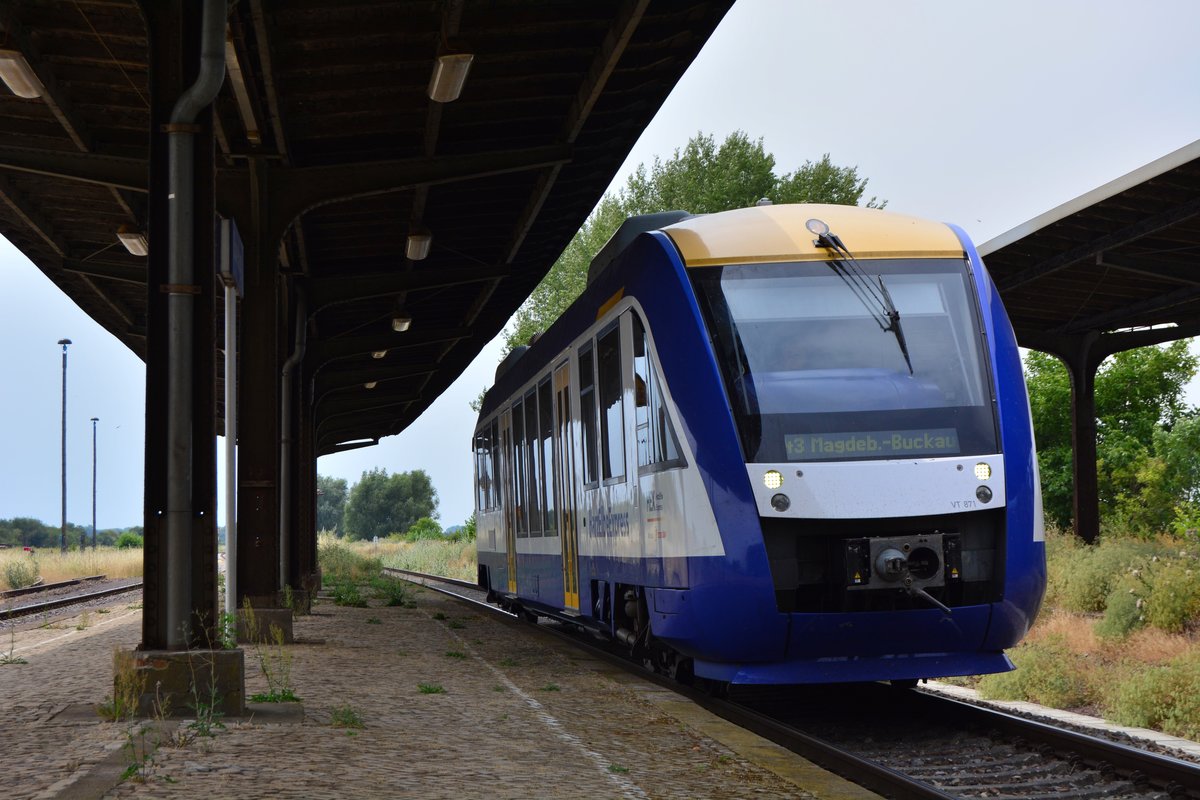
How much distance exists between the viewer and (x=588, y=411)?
1181 cm

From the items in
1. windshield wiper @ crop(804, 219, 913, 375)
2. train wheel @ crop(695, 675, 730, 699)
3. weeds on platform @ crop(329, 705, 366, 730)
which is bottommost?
train wheel @ crop(695, 675, 730, 699)

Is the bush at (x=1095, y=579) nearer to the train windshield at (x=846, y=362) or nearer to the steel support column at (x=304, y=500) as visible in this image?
the train windshield at (x=846, y=362)

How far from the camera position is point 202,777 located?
21.0 ft

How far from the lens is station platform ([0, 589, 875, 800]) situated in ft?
20.7

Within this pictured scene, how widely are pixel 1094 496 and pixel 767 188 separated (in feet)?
108

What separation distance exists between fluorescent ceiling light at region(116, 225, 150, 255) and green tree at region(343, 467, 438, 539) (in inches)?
4907

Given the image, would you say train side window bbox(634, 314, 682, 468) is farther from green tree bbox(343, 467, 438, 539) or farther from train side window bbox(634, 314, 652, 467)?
green tree bbox(343, 467, 438, 539)

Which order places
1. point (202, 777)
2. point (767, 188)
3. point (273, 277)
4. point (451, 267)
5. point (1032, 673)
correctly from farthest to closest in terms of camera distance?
point (767, 188)
point (451, 267)
point (273, 277)
point (1032, 673)
point (202, 777)

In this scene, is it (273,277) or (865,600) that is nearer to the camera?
(865,600)

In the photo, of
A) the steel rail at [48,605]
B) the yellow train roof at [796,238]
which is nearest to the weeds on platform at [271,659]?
the yellow train roof at [796,238]

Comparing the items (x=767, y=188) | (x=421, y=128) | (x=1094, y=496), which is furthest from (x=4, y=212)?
(x=767, y=188)

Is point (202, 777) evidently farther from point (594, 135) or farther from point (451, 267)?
point (451, 267)

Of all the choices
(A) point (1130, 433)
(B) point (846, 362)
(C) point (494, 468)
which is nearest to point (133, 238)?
(C) point (494, 468)

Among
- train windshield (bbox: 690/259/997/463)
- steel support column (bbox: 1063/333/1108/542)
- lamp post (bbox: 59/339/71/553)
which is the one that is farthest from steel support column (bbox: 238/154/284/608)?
lamp post (bbox: 59/339/71/553)
